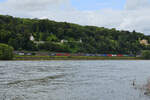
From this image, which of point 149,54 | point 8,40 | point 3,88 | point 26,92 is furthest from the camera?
point 149,54

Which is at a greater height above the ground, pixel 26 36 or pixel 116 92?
pixel 26 36

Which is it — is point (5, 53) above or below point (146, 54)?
above

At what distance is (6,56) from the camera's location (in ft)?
371

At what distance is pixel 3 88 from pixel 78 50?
15762 cm

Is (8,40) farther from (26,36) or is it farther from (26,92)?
(26,92)

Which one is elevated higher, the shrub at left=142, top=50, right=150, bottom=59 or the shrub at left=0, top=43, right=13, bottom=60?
the shrub at left=0, top=43, right=13, bottom=60

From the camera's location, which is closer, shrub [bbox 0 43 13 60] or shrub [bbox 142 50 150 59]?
shrub [bbox 0 43 13 60]

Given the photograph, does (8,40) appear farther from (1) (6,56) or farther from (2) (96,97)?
(2) (96,97)

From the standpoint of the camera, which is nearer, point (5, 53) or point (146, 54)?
point (5, 53)

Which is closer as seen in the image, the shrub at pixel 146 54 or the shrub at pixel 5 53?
the shrub at pixel 5 53

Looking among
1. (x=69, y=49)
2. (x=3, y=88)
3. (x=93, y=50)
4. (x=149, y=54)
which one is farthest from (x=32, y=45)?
(x=3, y=88)

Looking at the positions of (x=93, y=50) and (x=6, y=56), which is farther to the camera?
(x=93, y=50)

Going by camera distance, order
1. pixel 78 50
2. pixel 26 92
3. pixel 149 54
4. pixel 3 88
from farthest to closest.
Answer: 1. pixel 78 50
2. pixel 149 54
3. pixel 3 88
4. pixel 26 92

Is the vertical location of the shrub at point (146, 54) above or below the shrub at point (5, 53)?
below
